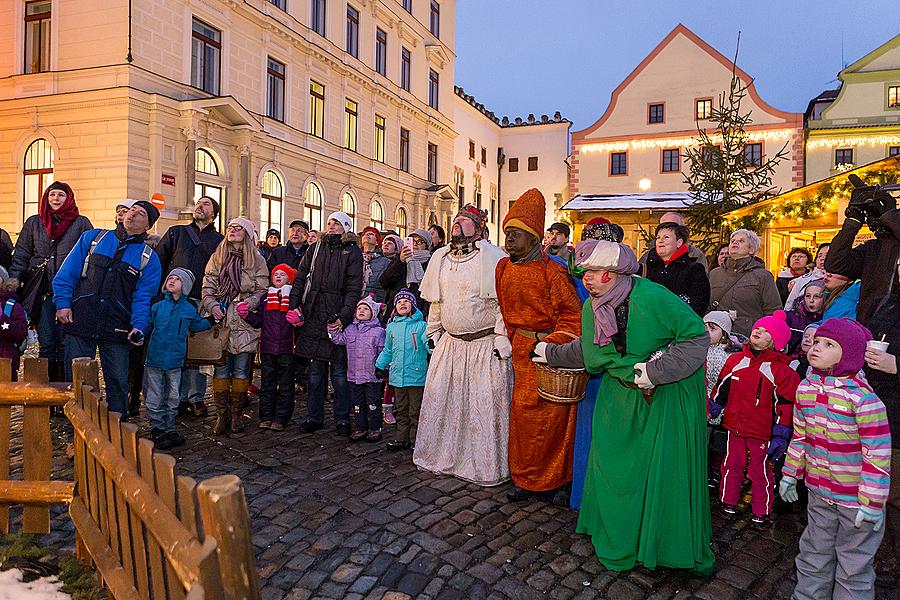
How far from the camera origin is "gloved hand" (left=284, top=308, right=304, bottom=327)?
581cm

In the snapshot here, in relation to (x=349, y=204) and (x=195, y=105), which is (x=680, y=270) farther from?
(x=349, y=204)

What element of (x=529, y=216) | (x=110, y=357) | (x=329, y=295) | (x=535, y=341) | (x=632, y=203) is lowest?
(x=110, y=357)

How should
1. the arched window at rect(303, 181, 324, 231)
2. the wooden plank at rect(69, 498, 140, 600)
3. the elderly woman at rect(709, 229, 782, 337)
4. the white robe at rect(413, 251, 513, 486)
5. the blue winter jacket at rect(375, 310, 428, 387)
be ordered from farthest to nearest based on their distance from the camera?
1. the arched window at rect(303, 181, 324, 231)
2. the elderly woman at rect(709, 229, 782, 337)
3. the blue winter jacket at rect(375, 310, 428, 387)
4. the white robe at rect(413, 251, 513, 486)
5. the wooden plank at rect(69, 498, 140, 600)

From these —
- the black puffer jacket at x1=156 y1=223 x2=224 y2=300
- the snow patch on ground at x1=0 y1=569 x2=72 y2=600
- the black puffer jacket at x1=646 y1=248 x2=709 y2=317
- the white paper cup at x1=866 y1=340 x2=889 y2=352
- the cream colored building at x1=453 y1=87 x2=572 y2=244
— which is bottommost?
the snow patch on ground at x1=0 y1=569 x2=72 y2=600

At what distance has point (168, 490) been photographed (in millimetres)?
2076

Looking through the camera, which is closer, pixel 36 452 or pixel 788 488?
pixel 788 488

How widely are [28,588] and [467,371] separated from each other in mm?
3110

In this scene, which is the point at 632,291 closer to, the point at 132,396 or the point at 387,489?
the point at 387,489

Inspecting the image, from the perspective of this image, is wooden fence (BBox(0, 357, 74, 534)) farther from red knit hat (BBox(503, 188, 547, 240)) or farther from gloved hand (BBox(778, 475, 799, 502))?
gloved hand (BBox(778, 475, 799, 502))

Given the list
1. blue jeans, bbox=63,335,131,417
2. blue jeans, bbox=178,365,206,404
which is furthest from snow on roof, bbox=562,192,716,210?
blue jeans, bbox=63,335,131,417

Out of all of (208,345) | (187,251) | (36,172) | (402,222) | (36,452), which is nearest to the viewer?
(36,452)

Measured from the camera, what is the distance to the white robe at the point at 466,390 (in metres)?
4.86

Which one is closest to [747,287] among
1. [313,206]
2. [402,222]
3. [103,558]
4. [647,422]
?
[647,422]

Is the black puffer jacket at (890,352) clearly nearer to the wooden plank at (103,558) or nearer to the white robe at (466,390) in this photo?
the white robe at (466,390)
